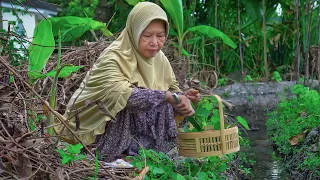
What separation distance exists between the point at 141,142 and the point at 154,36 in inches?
26.4

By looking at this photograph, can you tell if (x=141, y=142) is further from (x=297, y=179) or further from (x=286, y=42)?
(x=286, y=42)

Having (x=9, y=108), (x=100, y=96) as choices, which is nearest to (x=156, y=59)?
(x=100, y=96)

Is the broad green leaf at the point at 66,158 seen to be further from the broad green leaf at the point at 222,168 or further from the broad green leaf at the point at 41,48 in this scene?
the broad green leaf at the point at 222,168

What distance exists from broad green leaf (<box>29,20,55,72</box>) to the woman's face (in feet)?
2.46

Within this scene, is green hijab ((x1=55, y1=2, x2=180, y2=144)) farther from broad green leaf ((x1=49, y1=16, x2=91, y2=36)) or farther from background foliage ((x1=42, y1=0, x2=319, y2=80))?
background foliage ((x1=42, y1=0, x2=319, y2=80))

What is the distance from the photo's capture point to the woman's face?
3.49m

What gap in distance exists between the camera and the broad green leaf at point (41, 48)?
283cm

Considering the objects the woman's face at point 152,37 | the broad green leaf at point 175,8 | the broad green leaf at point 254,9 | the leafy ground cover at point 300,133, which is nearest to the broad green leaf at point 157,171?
the woman's face at point 152,37

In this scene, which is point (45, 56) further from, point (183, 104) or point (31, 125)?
point (183, 104)

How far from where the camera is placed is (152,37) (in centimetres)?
351

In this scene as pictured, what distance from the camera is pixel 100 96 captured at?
11.3ft

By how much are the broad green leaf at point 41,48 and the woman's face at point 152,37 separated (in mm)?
750

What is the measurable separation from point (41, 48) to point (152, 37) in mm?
863

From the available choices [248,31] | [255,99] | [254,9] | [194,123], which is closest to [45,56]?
[194,123]
